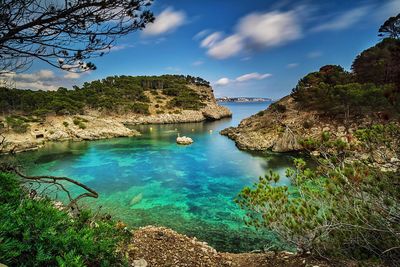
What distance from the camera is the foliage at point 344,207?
14.1ft

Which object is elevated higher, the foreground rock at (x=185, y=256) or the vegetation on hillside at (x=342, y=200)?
the vegetation on hillside at (x=342, y=200)

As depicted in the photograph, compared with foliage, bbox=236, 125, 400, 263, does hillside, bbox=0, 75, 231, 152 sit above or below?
above

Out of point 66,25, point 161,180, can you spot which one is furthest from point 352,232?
point 161,180

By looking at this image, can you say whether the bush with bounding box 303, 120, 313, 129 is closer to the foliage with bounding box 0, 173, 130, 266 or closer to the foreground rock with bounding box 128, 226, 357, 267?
the foreground rock with bounding box 128, 226, 357, 267

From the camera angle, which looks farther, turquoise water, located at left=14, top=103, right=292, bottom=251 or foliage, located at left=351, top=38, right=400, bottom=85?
foliage, located at left=351, top=38, right=400, bottom=85

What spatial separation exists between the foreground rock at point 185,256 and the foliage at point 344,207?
0.74 m

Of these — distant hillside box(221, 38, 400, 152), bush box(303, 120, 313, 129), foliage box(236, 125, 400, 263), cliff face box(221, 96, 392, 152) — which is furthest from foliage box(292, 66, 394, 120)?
foliage box(236, 125, 400, 263)

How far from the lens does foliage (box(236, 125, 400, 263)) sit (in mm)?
4301

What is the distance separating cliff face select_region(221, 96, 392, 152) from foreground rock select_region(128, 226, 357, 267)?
76.3 ft

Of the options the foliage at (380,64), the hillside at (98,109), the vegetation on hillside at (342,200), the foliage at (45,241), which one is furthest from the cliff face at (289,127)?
the foliage at (45,241)

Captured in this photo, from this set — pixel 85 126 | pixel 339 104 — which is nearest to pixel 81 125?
pixel 85 126

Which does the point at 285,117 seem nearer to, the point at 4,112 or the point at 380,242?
the point at 380,242

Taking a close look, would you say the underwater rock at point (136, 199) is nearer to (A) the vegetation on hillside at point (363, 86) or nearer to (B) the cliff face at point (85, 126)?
(B) the cliff face at point (85, 126)

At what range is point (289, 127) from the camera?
119ft
